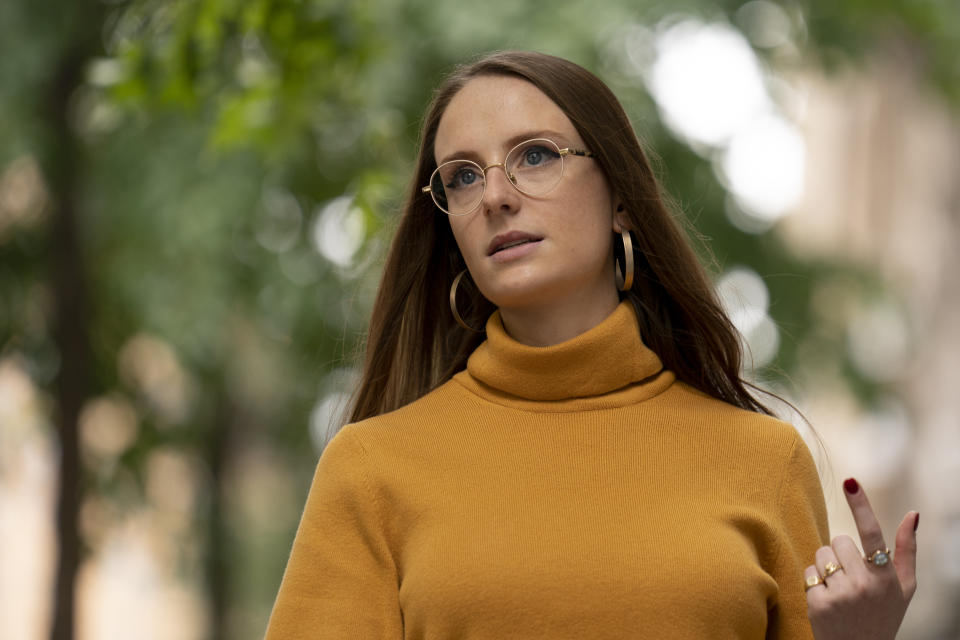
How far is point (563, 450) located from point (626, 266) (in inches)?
14.8

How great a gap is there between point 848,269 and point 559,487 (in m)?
5.57

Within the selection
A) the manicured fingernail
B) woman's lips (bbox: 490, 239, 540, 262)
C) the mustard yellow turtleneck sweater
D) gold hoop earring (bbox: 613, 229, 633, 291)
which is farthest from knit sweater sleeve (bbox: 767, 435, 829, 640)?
woman's lips (bbox: 490, 239, 540, 262)

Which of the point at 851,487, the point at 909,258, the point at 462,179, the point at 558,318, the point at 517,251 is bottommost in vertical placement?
the point at 909,258

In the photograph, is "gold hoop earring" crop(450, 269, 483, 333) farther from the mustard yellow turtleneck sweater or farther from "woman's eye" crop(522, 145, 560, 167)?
"woman's eye" crop(522, 145, 560, 167)

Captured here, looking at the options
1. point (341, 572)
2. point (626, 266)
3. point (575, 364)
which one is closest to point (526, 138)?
point (626, 266)

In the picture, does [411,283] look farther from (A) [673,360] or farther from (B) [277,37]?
(B) [277,37]

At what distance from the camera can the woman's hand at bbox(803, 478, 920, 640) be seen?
219 cm

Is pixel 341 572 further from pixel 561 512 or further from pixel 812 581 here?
pixel 812 581

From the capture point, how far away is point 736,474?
96.9 inches

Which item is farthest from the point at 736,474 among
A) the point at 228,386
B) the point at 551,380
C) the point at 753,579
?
the point at 228,386

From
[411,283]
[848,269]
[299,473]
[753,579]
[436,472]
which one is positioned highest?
[411,283]

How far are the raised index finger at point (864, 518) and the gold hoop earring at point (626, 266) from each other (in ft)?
1.99

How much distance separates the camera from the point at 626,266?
259cm

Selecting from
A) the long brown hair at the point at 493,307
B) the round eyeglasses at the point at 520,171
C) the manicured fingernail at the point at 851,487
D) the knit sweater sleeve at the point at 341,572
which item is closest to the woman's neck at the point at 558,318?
the long brown hair at the point at 493,307
